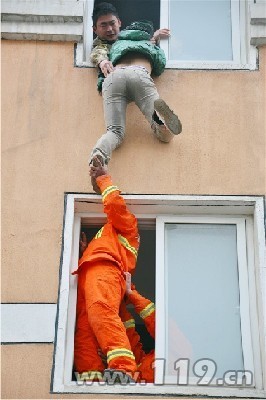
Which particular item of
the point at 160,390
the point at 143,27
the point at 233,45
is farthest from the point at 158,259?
the point at 233,45

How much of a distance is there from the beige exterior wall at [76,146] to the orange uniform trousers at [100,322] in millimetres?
263

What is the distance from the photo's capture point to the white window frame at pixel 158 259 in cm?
609

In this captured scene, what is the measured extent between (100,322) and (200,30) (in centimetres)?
332

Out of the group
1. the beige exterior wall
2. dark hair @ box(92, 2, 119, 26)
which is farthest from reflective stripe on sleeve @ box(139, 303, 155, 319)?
dark hair @ box(92, 2, 119, 26)

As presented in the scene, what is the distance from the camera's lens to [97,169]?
22.5 ft

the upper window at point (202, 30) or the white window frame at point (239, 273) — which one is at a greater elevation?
the upper window at point (202, 30)

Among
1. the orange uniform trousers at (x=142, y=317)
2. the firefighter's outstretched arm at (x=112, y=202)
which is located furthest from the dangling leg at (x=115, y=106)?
the orange uniform trousers at (x=142, y=317)

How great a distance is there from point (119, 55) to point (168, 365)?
9.25ft

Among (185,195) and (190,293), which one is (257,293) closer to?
(190,293)

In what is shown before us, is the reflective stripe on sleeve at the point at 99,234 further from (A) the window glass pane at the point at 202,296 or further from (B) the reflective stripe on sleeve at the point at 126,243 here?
(A) the window glass pane at the point at 202,296

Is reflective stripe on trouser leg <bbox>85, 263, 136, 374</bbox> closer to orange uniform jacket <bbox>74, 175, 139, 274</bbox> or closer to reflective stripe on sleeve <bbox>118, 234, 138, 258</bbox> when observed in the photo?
orange uniform jacket <bbox>74, 175, 139, 274</bbox>

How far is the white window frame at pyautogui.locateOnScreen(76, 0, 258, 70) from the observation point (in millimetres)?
7668

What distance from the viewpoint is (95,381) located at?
6.22m

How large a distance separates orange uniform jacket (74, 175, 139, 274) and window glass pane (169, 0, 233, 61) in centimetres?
188
